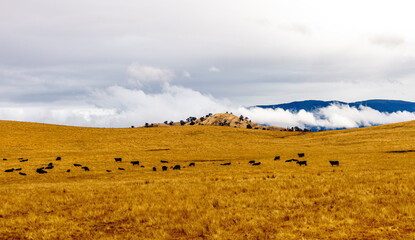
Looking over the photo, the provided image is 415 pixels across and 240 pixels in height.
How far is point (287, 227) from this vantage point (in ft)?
40.8

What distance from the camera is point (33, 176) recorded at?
31.9m

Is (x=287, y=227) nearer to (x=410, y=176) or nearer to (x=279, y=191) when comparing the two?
(x=279, y=191)

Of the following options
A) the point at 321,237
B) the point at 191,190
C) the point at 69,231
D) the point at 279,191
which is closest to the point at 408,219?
the point at 321,237

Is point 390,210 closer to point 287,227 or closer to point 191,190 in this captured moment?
point 287,227

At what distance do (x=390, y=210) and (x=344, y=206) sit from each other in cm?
185

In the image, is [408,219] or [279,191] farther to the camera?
[279,191]

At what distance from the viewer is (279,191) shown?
18.5 m

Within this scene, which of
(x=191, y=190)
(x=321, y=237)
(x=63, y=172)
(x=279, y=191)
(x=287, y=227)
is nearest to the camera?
(x=321, y=237)

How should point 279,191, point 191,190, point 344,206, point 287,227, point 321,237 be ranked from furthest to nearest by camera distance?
point 191,190
point 279,191
point 344,206
point 287,227
point 321,237

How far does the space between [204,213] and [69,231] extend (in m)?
5.64

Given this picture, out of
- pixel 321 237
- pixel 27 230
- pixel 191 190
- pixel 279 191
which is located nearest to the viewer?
pixel 321 237

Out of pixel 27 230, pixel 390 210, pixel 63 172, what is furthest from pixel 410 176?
pixel 63 172

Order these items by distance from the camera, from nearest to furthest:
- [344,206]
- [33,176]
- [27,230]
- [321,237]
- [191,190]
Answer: [321,237], [27,230], [344,206], [191,190], [33,176]

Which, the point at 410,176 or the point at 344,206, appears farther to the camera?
the point at 410,176
